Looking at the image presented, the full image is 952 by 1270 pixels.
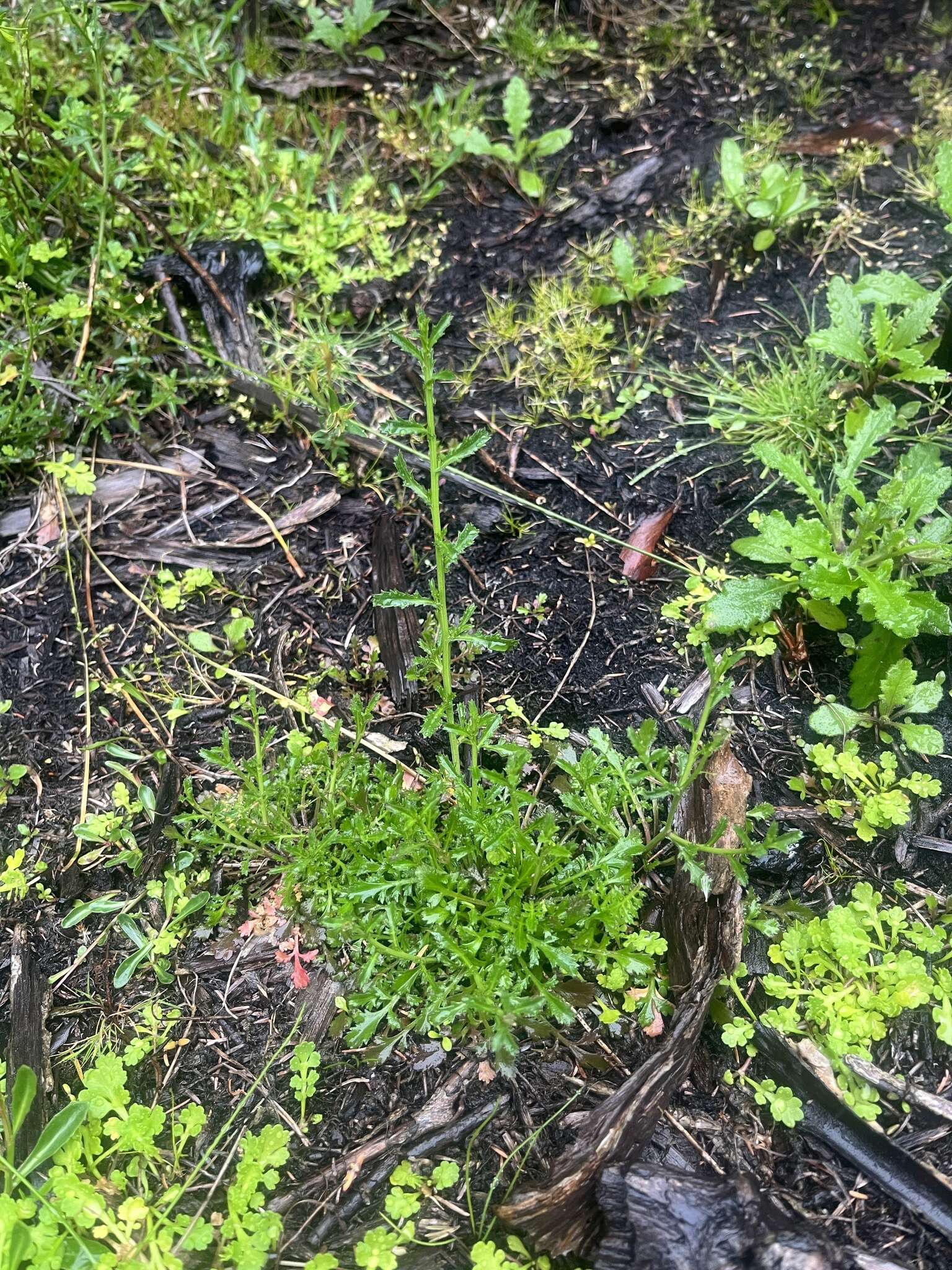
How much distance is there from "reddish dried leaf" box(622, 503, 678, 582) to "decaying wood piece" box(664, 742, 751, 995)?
65 centimetres

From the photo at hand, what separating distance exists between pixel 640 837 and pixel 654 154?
271cm

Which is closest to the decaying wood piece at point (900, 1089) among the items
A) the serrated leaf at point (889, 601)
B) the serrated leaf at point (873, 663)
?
the serrated leaf at point (873, 663)

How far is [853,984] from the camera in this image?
1.78m

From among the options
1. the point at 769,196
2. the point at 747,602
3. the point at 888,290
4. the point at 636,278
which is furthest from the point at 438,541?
the point at 769,196

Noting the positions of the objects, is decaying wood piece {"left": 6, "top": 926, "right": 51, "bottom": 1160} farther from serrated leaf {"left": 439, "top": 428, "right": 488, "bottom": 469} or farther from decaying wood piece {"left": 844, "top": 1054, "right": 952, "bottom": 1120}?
decaying wood piece {"left": 844, "top": 1054, "right": 952, "bottom": 1120}

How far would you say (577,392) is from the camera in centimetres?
279

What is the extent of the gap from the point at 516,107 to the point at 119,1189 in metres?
3.58

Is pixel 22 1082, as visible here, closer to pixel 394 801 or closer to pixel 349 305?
pixel 394 801

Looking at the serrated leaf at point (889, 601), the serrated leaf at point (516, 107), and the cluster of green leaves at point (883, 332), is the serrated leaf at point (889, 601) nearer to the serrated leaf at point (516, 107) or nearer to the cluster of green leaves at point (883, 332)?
the cluster of green leaves at point (883, 332)

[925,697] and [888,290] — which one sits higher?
[888,290]

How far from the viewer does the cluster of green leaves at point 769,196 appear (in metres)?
2.86

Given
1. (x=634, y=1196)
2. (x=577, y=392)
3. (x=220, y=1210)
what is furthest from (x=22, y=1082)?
(x=577, y=392)

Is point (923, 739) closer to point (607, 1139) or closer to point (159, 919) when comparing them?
point (607, 1139)

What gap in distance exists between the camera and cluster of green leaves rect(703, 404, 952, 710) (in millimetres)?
2012
